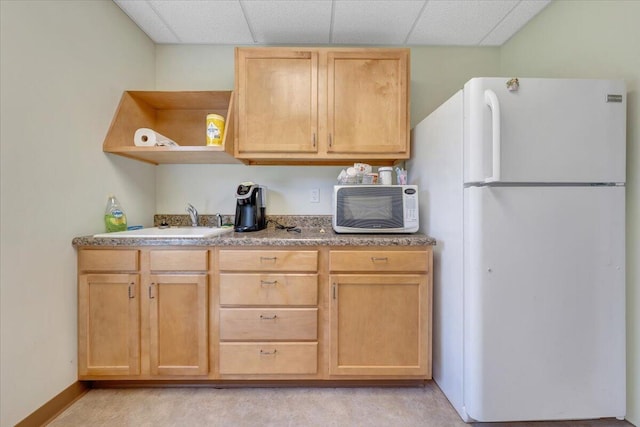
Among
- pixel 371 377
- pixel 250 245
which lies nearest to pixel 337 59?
pixel 250 245

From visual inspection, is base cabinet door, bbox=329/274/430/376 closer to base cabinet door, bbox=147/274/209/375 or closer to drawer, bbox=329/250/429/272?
drawer, bbox=329/250/429/272

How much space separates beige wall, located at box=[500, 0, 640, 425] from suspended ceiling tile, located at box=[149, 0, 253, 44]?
1.88 m

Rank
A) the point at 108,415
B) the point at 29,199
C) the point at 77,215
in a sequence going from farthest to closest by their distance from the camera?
the point at 77,215
the point at 108,415
the point at 29,199

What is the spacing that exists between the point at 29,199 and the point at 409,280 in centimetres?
182

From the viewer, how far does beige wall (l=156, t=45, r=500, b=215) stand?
7.02ft

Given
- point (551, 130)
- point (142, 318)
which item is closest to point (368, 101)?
point (551, 130)

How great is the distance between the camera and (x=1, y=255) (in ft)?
3.73

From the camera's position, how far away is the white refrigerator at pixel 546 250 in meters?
1.20

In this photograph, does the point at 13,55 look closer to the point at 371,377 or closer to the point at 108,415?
the point at 108,415

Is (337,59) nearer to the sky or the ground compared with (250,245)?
nearer to the sky

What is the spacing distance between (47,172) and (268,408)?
1.55 m

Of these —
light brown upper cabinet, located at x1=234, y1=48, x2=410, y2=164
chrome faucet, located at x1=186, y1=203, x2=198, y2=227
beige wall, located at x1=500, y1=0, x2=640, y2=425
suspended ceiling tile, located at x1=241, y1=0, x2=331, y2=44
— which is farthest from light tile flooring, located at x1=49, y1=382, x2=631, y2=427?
suspended ceiling tile, located at x1=241, y1=0, x2=331, y2=44

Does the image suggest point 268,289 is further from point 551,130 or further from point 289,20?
point 289,20

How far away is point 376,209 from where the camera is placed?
1.69 meters
